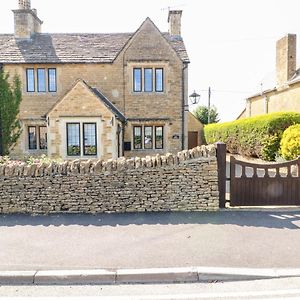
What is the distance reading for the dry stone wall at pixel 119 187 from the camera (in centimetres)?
714

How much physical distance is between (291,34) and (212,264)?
22.5m

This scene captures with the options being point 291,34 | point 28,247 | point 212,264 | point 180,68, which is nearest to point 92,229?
point 28,247

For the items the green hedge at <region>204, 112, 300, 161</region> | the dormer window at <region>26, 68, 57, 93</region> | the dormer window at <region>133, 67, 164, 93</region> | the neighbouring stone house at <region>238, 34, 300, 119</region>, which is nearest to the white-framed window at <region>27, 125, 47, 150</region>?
the dormer window at <region>26, 68, 57, 93</region>

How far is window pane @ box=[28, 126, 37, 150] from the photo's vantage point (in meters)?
16.9

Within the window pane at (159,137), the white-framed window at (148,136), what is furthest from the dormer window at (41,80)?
the window pane at (159,137)

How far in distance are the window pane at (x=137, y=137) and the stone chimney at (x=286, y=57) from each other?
40.9 feet

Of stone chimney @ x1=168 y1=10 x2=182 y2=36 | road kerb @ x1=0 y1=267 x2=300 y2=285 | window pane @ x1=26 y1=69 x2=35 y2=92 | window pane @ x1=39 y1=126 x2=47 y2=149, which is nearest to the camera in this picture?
road kerb @ x1=0 y1=267 x2=300 y2=285

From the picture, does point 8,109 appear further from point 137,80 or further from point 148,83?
point 148,83

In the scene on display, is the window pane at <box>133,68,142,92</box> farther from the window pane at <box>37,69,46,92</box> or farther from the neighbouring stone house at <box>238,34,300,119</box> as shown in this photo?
the neighbouring stone house at <box>238,34,300,119</box>

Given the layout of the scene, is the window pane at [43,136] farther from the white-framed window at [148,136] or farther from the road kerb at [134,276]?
the road kerb at [134,276]

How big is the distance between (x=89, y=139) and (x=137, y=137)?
3104mm

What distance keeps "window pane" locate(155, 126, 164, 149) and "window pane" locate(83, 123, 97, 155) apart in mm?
3731

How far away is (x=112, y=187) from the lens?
715cm

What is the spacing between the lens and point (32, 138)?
55.7 feet
